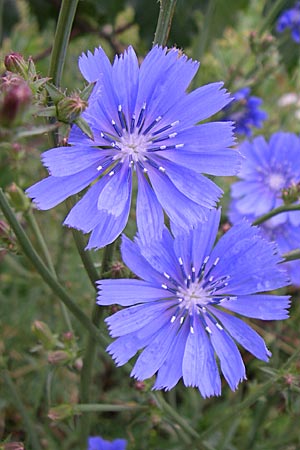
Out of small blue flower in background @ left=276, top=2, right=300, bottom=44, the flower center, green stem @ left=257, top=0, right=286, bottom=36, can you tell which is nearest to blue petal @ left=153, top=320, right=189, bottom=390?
the flower center

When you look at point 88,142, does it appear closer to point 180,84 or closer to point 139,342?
point 180,84

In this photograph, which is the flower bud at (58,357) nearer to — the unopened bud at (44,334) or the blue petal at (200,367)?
the unopened bud at (44,334)

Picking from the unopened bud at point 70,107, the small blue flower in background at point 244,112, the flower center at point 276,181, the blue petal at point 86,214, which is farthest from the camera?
the small blue flower in background at point 244,112

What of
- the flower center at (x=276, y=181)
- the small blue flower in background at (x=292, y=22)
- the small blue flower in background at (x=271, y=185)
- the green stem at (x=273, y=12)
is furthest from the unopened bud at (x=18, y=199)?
the small blue flower in background at (x=292, y=22)

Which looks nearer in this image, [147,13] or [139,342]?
[139,342]

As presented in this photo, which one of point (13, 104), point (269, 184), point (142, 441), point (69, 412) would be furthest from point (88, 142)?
point (142, 441)

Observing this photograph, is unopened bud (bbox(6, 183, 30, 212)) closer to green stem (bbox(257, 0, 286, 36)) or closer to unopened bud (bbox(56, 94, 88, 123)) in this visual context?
unopened bud (bbox(56, 94, 88, 123))
